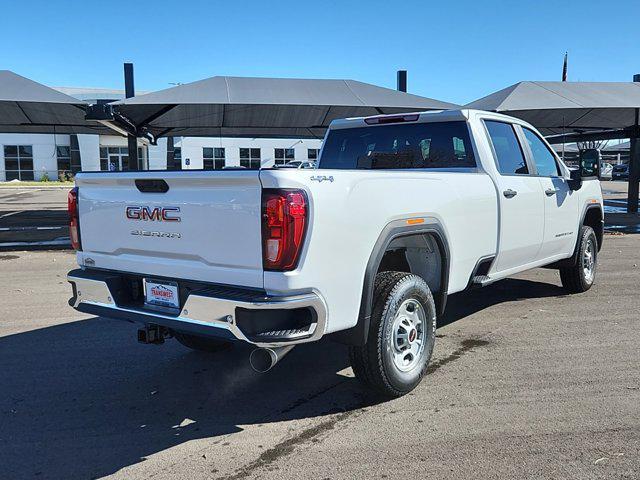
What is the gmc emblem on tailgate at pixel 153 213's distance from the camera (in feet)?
11.8

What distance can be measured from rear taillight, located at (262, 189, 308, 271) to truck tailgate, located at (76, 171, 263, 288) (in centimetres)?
5

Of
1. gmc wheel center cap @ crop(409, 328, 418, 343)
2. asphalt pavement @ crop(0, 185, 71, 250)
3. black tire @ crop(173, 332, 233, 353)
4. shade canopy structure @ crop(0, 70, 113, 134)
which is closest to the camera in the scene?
gmc wheel center cap @ crop(409, 328, 418, 343)

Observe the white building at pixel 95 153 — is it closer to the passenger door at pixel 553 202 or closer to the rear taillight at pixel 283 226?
the passenger door at pixel 553 202

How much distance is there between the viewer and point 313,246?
128 inches

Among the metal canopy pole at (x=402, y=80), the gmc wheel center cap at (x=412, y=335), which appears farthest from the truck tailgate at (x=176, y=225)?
the metal canopy pole at (x=402, y=80)

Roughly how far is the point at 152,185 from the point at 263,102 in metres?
10.4

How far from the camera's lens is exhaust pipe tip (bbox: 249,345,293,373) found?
3314 millimetres

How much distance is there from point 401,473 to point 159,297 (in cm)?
181

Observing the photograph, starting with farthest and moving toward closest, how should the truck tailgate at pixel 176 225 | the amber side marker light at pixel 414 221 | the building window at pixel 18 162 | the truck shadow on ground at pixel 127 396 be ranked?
1. the building window at pixel 18 162
2. the amber side marker light at pixel 414 221
3. the truck shadow on ground at pixel 127 396
4. the truck tailgate at pixel 176 225

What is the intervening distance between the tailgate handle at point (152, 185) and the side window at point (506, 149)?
3.12 meters

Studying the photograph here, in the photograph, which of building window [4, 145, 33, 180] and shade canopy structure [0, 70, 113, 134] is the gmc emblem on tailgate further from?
building window [4, 145, 33, 180]

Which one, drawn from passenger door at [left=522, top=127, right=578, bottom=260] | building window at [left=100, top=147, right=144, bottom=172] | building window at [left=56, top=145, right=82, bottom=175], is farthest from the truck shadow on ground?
building window at [left=56, top=145, right=82, bottom=175]

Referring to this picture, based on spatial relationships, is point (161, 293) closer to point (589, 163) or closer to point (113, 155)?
point (589, 163)

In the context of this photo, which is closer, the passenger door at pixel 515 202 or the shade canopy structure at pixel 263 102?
the passenger door at pixel 515 202
